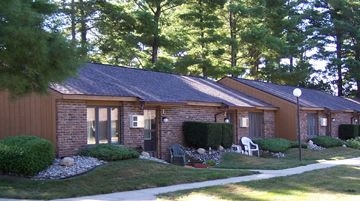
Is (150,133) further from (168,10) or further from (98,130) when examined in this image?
(168,10)

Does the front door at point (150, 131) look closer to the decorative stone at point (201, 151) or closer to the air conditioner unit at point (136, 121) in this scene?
the air conditioner unit at point (136, 121)

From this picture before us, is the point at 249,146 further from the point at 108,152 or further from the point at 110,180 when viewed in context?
the point at 110,180

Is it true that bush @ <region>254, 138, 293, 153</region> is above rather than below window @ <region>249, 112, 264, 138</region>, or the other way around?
below

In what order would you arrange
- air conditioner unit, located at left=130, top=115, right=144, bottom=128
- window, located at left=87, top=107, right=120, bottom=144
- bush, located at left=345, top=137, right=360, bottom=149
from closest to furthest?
1. window, located at left=87, top=107, right=120, bottom=144
2. air conditioner unit, located at left=130, top=115, right=144, bottom=128
3. bush, located at left=345, top=137, right=360, bottom=149

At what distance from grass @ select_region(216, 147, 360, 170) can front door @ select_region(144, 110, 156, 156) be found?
279cm

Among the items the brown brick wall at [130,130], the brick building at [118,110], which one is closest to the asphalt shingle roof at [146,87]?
the brick building at [118,110]

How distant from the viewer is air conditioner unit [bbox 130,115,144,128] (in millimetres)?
20016

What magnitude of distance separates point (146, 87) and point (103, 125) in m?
3.84

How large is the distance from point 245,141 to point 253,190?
40.3 feet

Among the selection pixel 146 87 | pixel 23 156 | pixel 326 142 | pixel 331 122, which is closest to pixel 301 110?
pixel 326 142

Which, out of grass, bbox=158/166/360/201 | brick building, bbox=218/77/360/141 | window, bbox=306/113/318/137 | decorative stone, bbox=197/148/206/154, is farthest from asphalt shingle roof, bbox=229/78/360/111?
grass, bbox=158/166/360/201

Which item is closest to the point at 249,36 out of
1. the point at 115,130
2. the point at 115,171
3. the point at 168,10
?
the point at 168,10

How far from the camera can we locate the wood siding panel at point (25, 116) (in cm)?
1764

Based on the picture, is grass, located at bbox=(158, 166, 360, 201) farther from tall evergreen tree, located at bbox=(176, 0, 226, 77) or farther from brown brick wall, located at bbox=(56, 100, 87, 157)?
tall evergreen tree, located at bbox=(176, 0, 226, 77)
